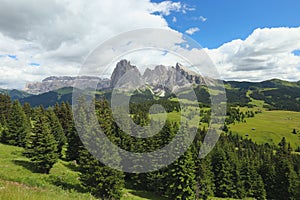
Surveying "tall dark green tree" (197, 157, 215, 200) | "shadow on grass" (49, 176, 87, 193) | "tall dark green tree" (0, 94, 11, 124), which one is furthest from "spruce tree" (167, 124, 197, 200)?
"tall dark green tree" (0, 94, 11, 124)

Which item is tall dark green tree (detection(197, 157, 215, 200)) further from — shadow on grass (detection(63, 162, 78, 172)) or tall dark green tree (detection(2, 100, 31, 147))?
tall dark green tree (detection(2, 100, 31, 147))

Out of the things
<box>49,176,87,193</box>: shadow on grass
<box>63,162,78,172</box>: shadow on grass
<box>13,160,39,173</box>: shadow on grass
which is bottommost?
<box>63,162,78,172</box>: shadow on grass

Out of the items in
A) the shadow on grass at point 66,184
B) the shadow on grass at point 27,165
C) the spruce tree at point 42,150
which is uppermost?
the spruce tree at point 42,150

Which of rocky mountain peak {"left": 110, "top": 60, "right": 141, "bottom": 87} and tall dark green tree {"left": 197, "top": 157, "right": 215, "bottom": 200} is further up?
rocky mountain peak {"left": 110, "top": 60, "right": 141, "bottom": 87}

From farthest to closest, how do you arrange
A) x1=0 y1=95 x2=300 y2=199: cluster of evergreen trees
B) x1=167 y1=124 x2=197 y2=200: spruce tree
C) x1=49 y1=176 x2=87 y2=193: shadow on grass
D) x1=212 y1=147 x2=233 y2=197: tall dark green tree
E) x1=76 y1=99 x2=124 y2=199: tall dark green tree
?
x1=212 y1=147 x2=233 y2=197: tall dark green tree < x1=167 y1=124 x2=197 y2=200: spruce tree < x1=0 y1=95 x2=300 y2=199: cluster of evergreen trees < x1=49 y1=176 x2=87 y2=193: shadow on grass < x1=76 y1=99 x2=124 y2=199: tall dark green tree

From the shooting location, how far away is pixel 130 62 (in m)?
20.4

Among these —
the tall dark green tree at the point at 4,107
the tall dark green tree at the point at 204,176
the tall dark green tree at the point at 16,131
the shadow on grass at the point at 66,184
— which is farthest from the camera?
the tall dark green tree at the point at 4,107

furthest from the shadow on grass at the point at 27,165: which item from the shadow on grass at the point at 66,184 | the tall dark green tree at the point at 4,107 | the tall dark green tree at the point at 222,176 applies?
the tall dark green tree at the point at 4,107

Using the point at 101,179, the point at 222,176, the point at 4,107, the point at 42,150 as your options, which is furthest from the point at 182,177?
the point at 4,107

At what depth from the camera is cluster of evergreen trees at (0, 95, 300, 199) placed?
112 ft

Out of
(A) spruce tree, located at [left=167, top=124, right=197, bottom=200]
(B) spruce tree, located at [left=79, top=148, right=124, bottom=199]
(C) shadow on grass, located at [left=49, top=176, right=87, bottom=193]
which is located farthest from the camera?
(A) spruce tree, located at [left=167, top=124, right=197, bottom=200]

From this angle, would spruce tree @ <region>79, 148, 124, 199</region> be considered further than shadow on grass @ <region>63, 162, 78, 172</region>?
No

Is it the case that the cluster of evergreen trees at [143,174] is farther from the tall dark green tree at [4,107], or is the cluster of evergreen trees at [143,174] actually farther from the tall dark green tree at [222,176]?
the tall dark green tree at [4,107]

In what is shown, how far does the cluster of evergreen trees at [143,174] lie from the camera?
34.2m
